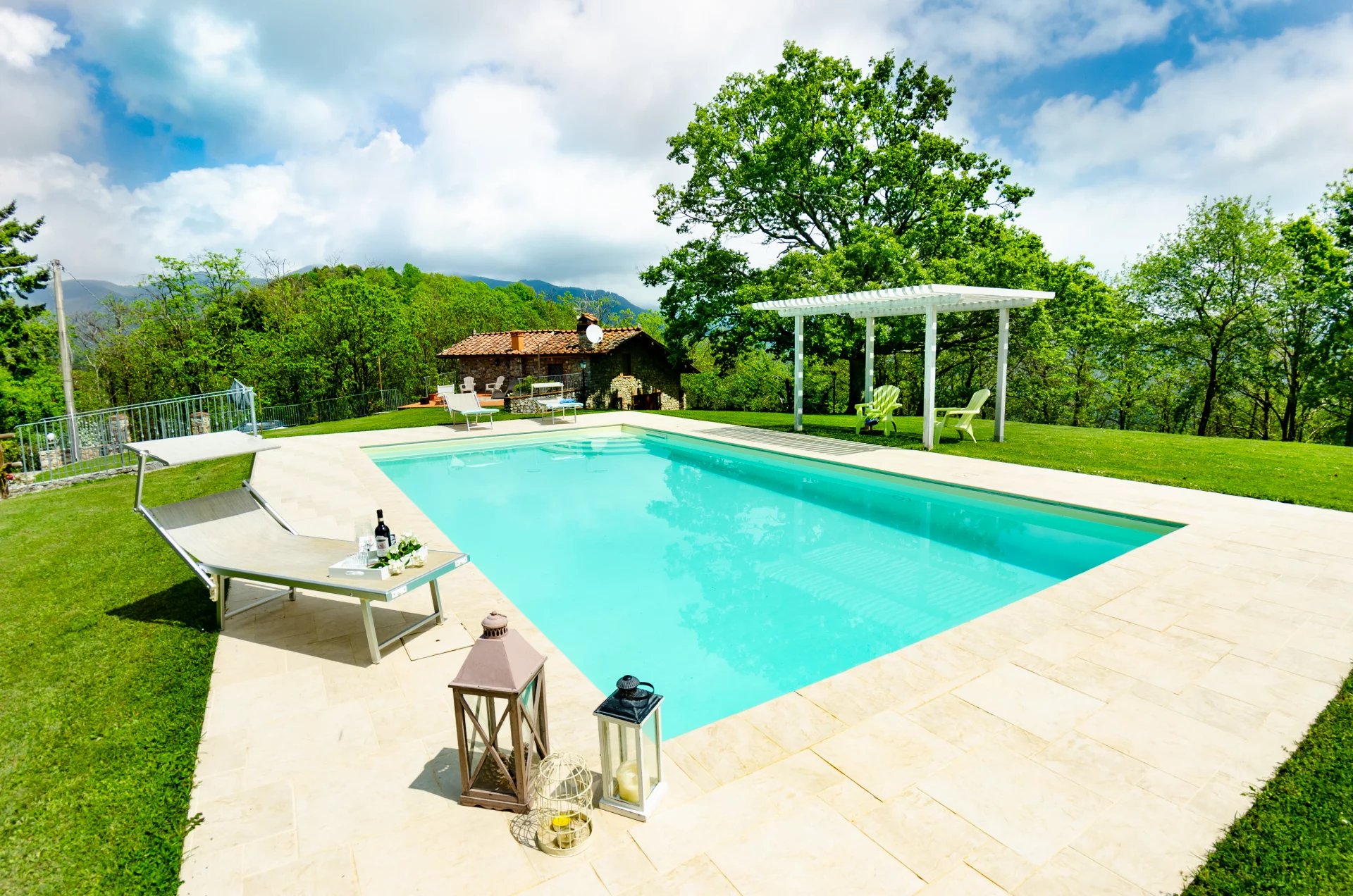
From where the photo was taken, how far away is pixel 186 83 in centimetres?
1216

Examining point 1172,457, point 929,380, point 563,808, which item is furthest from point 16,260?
point 1172,457

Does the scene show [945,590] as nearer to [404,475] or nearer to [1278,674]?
[1278,674]

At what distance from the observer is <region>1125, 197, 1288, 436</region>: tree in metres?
21.2

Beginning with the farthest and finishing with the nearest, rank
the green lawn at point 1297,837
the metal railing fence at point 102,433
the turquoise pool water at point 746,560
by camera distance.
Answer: the metal railing fence at point 102,433 → the turquoise pool water at point 746,560 → the green lawn at point 1297,837

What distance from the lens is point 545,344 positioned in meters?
22.0

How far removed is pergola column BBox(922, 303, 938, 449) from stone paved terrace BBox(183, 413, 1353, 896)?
6090 millimetres

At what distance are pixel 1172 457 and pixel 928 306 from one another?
4631 millimetres

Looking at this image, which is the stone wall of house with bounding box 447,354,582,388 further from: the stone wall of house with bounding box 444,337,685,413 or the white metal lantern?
the white metal lantern

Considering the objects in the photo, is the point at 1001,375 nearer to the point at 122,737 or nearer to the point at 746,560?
the point at 746,560

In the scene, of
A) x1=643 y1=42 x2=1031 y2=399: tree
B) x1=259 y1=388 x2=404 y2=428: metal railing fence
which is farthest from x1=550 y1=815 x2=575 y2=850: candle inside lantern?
x1=259 y1=388 x2=404 y2=428: metal railing fence

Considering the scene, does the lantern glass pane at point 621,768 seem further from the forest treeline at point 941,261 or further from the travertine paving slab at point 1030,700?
the forest treeline at point 941,261

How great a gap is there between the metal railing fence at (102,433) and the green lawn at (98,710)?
5.91 metres

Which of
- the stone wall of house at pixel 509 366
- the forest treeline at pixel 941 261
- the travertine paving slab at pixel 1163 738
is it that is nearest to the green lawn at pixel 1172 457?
the forest treeline at pixel 941 261

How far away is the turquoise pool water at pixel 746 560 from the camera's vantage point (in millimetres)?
4652
